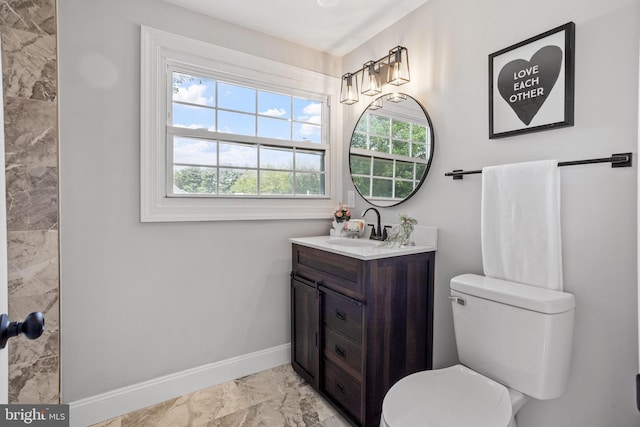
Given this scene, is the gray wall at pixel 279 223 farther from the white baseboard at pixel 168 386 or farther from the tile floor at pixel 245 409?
the tile floor at pixel 245 409

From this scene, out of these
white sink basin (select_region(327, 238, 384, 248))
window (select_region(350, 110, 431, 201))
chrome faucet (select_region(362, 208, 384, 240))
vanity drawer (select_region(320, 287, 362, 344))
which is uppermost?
window (select_region(350, 110, 431, 201))

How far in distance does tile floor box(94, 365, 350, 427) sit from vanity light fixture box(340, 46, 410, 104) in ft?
6.39

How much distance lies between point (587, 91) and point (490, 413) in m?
1.28

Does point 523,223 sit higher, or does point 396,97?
point 396,97

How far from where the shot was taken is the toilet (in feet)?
3.69

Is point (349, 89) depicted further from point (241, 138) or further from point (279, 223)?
point (279, 223)

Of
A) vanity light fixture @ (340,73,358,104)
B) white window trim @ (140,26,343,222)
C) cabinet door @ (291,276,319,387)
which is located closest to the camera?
white window trim @ (140,26,343,222)

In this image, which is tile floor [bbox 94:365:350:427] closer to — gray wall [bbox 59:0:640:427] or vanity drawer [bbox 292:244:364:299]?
gray wall [bbox 59:0:640:427]

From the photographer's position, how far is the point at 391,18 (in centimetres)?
207

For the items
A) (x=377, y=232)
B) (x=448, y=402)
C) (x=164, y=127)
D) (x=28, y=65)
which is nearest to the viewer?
(x=448, y=402)

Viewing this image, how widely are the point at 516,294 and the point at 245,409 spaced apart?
1579 millimetres

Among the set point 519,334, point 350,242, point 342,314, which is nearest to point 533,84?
point 519,334

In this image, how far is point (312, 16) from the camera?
6.74 ft

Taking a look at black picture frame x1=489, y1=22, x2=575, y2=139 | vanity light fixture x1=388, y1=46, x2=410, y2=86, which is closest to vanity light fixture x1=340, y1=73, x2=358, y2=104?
vanity light fixture x1=388, y1=46, x2=410, y2=86
